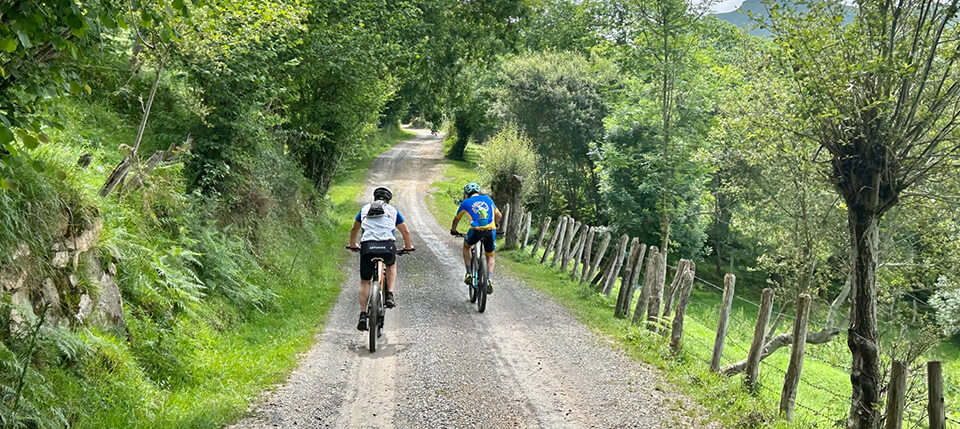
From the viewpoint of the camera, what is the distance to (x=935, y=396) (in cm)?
491

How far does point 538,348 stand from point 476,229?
269cm

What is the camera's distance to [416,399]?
20.9 ft

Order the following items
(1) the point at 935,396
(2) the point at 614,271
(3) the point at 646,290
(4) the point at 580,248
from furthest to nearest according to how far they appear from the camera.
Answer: (4) the point at 580,248 < (2) the point at 614,271 < (3) the point at 646,290 < (1) the point at 935,396

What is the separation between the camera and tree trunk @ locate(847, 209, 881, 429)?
801 cm

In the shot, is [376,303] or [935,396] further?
[376,303]

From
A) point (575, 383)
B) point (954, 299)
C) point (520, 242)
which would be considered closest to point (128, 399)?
point (575, 383)

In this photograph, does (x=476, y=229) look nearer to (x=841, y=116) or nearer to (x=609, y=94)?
(x=841, y=116)

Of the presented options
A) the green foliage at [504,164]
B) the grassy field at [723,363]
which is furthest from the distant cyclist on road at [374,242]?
the green foliage at [504,164]

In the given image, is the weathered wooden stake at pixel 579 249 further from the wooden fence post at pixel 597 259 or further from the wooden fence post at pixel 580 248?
the wooden fence post at pixel 597 259

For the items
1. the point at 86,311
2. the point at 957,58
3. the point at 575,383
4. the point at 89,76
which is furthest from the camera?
the point at 89,76

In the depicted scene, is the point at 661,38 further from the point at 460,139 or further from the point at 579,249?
the point at 460,139

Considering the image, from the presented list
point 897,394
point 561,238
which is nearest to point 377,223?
point 897,394

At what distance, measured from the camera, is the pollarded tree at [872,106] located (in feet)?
26.1

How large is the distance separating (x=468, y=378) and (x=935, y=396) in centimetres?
431
